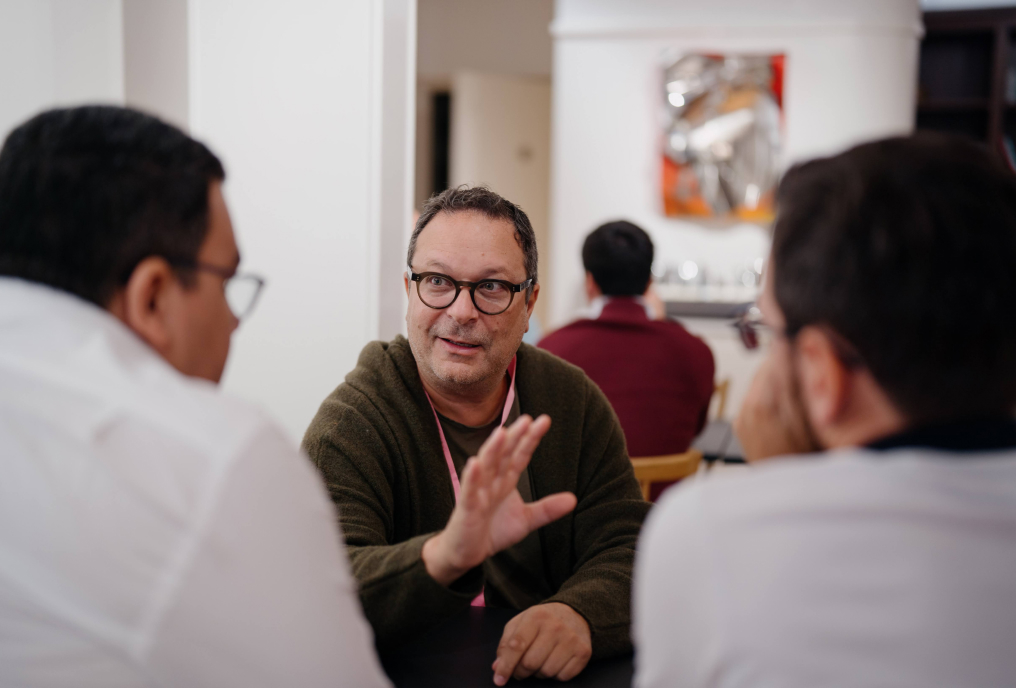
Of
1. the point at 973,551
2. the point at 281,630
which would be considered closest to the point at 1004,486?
the point at 973,551

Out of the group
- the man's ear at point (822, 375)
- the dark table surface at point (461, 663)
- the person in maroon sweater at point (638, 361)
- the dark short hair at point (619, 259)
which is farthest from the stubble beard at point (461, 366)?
the dark short hair at point (619, 259)

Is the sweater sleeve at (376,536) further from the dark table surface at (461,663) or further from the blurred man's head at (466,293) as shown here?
the blurred man's head at (466,293)

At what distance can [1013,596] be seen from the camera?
62 cm

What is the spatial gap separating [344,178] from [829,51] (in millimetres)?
3943

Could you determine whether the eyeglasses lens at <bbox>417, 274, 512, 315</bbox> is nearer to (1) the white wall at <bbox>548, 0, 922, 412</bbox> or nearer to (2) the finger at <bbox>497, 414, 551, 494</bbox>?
(2) the finger at <bbox>497, 414, 551, 494</bbox>

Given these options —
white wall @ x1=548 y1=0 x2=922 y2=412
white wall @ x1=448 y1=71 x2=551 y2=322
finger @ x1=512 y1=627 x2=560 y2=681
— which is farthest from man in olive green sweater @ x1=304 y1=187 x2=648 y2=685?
white wall @ x1=448 y1=71 x2=551 y2=322

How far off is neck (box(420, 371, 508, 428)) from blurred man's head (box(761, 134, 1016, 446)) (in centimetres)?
84

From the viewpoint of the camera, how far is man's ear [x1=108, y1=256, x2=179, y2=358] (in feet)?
2.59

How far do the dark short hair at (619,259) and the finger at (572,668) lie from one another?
1653 millimetres

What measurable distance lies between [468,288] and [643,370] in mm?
1102

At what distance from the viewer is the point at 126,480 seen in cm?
66

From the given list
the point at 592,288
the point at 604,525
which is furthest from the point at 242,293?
the point at 592,288

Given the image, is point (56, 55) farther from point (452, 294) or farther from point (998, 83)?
point (998, 83)

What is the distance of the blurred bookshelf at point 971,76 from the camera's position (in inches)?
202
